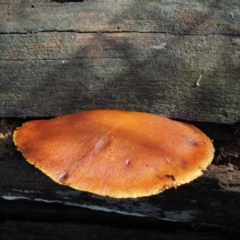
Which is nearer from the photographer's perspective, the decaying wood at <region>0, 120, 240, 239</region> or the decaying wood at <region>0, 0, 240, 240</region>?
the decaying wood at <region>0, 120, 240, 239</region>

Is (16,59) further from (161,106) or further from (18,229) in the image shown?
(18,229)

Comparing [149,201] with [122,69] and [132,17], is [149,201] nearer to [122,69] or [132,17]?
[122,69]

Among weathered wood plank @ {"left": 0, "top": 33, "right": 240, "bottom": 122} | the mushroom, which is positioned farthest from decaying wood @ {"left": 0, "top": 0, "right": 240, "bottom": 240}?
the mushroom

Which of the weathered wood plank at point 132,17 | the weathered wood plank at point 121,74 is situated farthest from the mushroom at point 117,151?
the weathered wood plank at point 132,17

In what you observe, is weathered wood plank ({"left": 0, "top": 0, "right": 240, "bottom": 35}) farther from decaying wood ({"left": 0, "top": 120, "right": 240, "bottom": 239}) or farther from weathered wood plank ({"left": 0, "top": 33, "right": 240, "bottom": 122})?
decaying wood ({"left": 0, "top": 120, "right": 240, "bottom": 239})

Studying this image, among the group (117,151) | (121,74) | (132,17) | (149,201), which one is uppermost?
(132,17)

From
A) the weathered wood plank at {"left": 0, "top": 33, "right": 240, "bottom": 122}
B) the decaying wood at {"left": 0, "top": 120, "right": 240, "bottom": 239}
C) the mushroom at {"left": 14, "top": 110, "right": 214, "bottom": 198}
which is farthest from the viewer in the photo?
the weathered wood plank at {"left": 0, "top": 33, "right": 240, "bottom": 122}

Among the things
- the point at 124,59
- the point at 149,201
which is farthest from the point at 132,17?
the point at 149,201
